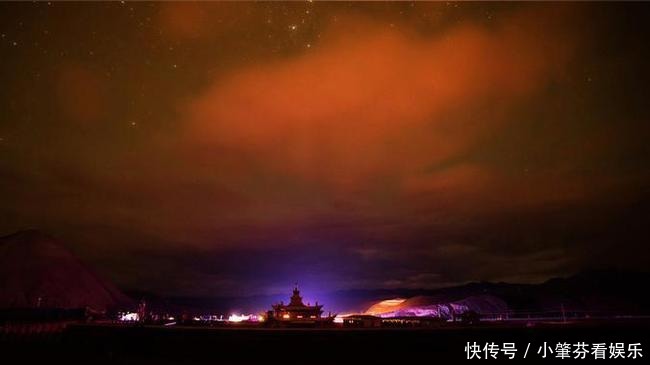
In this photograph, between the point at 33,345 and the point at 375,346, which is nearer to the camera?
the point at 375,346

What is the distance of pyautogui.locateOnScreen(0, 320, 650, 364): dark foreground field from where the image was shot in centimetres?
2927

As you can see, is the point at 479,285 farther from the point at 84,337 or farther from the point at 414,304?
the point at 84,337

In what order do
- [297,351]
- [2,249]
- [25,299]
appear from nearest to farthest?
1. [297,351]
2. [25,299]
3. [2,249]

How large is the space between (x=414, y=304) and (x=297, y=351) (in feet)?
367

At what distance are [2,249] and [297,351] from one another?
7970 inches

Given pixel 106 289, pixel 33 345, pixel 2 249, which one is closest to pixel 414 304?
pixel 33 345

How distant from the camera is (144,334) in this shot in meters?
35.2

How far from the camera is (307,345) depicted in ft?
99.0

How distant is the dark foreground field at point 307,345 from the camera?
96.0ft

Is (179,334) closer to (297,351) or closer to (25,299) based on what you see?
(297,351)

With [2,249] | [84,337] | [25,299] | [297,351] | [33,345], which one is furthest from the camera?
[2,249]

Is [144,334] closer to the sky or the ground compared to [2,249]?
closer to the ground

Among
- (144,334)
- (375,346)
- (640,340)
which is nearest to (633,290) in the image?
(640,340)

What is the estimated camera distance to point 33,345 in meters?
35.1
